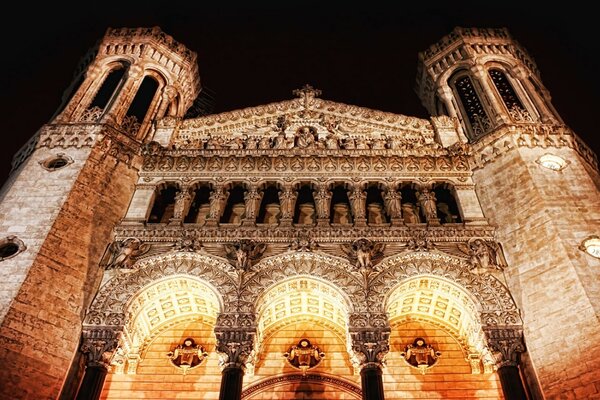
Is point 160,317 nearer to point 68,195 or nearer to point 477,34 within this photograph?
point 68,195

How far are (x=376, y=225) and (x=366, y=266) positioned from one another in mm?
1870

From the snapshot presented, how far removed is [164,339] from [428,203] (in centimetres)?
923

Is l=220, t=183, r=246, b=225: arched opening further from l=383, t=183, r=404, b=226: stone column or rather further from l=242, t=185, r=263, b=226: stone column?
l=383, t=183, r=404, b=226: stone column

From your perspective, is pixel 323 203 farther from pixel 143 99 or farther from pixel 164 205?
pixel 143 99

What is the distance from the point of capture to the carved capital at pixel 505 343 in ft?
40.1

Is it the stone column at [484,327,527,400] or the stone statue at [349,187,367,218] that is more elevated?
the stone statue at [349,187,367,218]

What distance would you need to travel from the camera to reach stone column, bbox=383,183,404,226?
15980 millimetres

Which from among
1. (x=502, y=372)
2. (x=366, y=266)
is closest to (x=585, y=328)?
(x=502, y=372)

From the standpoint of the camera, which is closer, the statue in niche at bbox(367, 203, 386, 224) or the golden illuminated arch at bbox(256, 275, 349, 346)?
the golden illuminated arch at bbox(256, 275, 349, 346)

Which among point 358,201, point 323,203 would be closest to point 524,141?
point 358,201

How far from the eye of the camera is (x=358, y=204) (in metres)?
16.6

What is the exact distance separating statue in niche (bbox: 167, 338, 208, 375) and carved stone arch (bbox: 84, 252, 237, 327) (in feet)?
7.21

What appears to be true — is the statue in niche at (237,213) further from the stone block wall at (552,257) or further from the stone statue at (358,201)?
the stone block wall at (552,257)

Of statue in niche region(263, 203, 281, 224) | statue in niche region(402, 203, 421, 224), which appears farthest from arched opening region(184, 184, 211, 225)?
statue in niche region(402, 203, 421, 224)
